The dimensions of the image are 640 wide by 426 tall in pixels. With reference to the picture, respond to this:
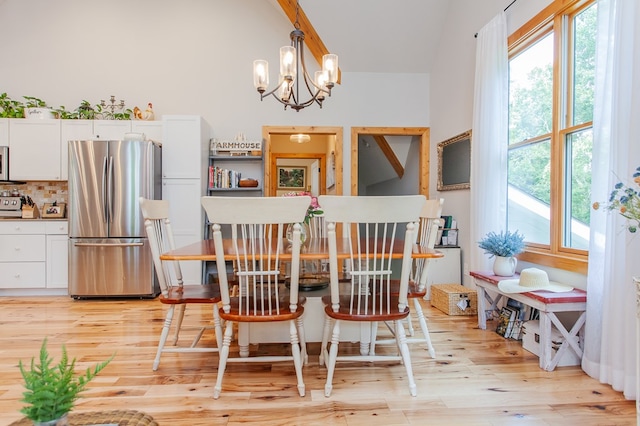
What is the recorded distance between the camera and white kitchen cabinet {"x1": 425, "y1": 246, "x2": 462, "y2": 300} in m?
3.95

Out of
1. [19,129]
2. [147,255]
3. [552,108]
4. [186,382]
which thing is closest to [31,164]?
[19,129]

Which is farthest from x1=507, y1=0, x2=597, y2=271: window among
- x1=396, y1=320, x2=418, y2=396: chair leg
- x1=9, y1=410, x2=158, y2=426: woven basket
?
x1=9, y1=410, x2=158, y2=426: woven basket

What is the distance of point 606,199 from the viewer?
206 cm

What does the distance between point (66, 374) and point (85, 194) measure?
3.72 meters

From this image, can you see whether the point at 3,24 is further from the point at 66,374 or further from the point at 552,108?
the point at 552,108

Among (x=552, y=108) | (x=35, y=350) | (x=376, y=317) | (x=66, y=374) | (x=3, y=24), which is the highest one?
(x=3, y=24)

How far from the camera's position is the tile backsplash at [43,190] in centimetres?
458

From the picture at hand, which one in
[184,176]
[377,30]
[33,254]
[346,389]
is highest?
[377,30]

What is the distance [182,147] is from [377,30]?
268 centimetres

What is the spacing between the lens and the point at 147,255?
4.03m

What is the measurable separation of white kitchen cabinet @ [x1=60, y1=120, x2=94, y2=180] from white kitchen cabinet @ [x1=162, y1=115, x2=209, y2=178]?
894mm

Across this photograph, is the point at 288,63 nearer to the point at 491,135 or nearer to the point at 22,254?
the point at 491,135

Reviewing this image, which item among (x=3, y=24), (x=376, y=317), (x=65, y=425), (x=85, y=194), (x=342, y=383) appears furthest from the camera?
(x=3, y=24)

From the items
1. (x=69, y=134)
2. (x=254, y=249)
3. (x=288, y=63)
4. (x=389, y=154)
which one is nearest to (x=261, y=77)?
(x=288, y=63)
